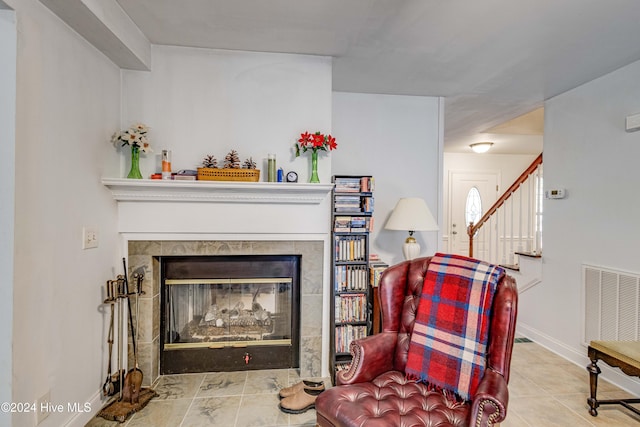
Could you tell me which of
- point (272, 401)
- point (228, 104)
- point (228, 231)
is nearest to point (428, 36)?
point (228, 104)

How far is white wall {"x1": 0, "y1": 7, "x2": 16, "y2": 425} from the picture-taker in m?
1.41

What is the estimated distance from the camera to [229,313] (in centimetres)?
269

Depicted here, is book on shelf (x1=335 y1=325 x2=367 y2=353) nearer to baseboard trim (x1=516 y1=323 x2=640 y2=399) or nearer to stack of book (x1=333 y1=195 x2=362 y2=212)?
stack of book (x1=333 y1=195 x2=362 y2=212)

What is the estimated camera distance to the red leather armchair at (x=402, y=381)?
1.34m

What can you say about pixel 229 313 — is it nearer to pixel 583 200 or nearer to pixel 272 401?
pixel 272 401

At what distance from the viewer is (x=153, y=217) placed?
7.72ft

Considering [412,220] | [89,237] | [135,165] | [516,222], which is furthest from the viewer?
[516,222]

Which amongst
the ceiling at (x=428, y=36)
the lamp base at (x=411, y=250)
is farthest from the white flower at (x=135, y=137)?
the lamp base at (x=411, y=250)

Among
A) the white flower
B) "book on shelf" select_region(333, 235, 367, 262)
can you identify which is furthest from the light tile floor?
the white flower

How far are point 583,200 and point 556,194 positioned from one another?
0.26 m

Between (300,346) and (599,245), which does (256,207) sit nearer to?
(300,346)

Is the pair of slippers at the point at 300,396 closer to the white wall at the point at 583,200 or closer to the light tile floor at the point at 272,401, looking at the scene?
the light tile floor at the point at 272,401

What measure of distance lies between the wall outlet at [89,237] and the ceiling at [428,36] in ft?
4.28

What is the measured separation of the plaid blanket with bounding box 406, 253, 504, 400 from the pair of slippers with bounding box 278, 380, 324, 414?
0.78 meters
